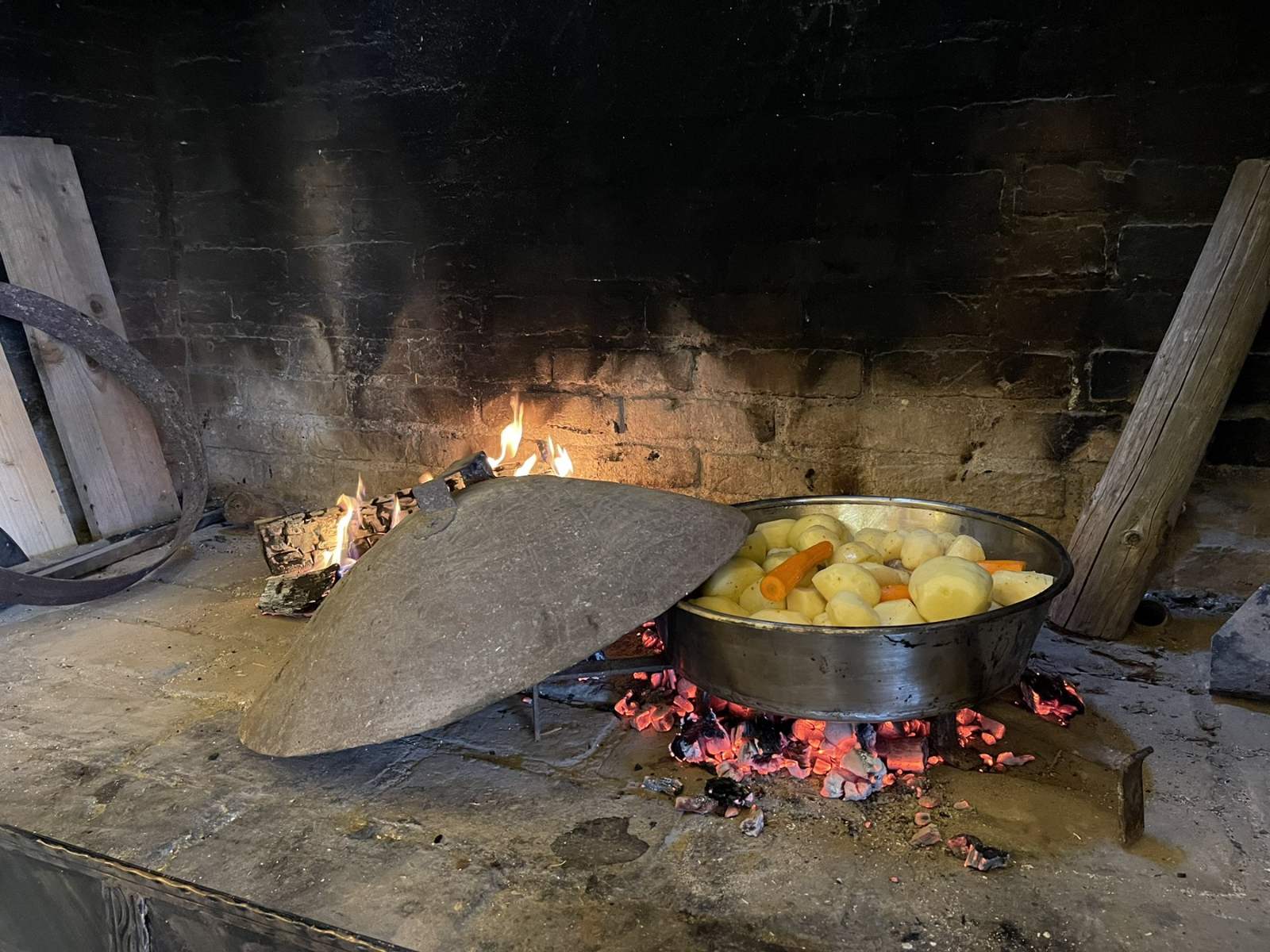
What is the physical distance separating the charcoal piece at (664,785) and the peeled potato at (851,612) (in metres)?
0.57

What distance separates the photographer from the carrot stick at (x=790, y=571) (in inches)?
91.4

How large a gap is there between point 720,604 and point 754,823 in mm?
542

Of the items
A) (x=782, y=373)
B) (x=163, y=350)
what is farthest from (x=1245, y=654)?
(x=163, y=350)

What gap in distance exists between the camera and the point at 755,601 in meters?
2.37

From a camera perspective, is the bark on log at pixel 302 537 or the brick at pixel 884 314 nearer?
the brick at pixel 884 314

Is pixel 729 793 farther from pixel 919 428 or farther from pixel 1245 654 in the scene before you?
pixel 919 428

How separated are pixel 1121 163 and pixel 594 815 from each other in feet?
8.52

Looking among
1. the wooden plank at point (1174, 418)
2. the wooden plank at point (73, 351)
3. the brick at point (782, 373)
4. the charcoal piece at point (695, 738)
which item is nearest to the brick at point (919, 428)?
the brick at point (782, 373)

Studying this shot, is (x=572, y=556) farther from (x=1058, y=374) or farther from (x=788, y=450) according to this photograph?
(x=1058, y=374)

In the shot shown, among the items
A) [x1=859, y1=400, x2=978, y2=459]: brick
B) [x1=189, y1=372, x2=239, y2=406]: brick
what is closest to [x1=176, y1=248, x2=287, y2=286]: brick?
[x1=189, y1=372, x2=239, y2=406]: brick

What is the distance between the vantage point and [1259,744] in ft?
7.86

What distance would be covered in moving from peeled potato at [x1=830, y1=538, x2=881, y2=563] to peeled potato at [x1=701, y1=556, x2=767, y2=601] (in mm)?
221

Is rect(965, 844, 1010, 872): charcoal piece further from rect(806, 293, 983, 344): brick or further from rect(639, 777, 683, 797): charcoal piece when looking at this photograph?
rect(806, 293, 983, 344): brick

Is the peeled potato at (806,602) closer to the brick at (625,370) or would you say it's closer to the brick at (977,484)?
the brick at (977,484)
